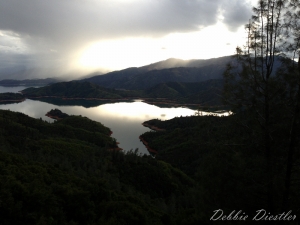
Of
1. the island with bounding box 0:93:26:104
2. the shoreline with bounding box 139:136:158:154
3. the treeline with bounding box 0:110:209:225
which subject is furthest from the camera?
the island with bounding box 0:93:26:104

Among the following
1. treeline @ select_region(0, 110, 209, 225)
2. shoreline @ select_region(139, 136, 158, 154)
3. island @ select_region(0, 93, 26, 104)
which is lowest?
shoreline @ select_region(139, 136, 158, 154)

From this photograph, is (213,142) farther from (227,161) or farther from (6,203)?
(6,203)

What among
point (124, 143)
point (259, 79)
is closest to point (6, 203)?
point (259, 79)

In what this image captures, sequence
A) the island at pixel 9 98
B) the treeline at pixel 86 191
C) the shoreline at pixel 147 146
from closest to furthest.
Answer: the treeline at pixel 86 191, the shoreline at pixel 147 146, the island at pixel 9 98

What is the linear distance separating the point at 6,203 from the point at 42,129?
59.6m

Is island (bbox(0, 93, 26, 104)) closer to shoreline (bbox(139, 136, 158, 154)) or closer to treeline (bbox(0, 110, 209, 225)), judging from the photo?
shoreline (bbox(139, 136, 158, 154))

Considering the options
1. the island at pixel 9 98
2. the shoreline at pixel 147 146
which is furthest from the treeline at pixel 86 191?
the island at pixel 9 98

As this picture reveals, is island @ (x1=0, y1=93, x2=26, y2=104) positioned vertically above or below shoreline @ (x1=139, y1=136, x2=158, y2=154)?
above

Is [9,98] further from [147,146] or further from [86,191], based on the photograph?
[86,191]

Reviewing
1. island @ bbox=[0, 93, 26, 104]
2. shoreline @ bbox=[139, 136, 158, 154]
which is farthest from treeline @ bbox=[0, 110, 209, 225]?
island @ bbox=[0, 93, 26, 104]

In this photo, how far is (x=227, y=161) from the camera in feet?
32.2

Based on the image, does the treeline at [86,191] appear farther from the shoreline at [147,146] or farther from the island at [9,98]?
the island at [9,98]

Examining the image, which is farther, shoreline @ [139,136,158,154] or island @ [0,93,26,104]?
island @ [0,93,26,104]

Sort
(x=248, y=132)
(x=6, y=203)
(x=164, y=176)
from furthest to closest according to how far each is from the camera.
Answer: (x=164, y=176) < (x=6, y=203) < (x=248, y=132)
